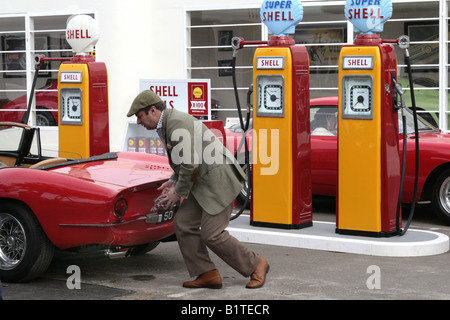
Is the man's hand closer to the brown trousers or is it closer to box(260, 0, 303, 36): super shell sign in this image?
the brown trousers

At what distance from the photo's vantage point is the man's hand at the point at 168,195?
6.31m

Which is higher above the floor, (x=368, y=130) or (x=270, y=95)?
(x=270, y=95)

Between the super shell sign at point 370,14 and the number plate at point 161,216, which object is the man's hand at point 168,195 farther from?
the super shell sign at point 370,14

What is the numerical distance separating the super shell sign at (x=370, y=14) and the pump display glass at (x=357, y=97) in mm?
505

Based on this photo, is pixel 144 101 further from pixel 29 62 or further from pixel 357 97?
pixel 29 62

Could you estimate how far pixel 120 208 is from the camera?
6.43 metres

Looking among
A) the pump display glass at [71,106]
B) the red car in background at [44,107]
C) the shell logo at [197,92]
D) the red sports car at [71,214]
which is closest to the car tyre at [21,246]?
the red sports car at [71,214]

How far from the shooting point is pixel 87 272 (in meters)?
7.07

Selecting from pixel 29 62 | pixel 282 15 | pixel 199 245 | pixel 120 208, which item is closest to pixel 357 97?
pixel 282 15

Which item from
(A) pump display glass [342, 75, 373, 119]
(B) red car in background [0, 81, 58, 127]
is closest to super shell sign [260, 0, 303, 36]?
(A) pump display glass [342, 75, 373, 119]

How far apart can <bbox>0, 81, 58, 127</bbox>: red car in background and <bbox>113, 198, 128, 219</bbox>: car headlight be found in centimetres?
1059

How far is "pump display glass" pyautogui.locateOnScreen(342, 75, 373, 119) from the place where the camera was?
809 cm

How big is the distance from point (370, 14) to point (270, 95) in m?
1.35

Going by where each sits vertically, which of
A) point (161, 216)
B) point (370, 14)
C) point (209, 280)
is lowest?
point (209, 280)
